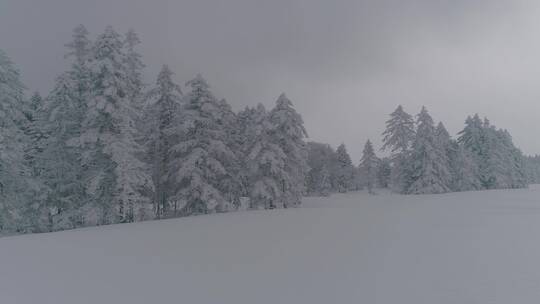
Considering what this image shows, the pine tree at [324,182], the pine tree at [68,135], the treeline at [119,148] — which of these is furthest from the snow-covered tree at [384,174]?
the pine tree at [68,135]

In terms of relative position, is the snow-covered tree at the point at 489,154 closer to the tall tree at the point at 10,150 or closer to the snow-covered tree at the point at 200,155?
A: the snow-covered tree at the point at 200,155

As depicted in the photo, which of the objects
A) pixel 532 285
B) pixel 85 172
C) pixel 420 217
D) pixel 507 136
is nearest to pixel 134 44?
pixel 85 172

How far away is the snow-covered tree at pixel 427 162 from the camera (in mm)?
39188

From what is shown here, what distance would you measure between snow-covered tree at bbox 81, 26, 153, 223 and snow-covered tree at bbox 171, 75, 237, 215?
3.39 m

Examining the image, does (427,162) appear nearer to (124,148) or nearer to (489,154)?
(489,154)

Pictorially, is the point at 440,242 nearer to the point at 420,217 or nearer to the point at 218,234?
the point at 420,217

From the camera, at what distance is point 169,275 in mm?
7824

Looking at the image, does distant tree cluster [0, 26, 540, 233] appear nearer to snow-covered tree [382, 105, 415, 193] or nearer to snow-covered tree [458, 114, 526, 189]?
snow-covered tree [382, 105, 415, 193]

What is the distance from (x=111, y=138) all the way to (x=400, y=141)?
36410 mm

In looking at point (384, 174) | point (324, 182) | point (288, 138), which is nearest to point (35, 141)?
point (288, 138)

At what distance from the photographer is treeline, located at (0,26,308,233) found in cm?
2059

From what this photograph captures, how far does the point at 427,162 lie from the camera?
3962 centimetres

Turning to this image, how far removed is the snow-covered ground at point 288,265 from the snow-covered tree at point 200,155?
9.91m

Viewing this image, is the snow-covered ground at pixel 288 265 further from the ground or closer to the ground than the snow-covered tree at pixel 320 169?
closer to the ground
